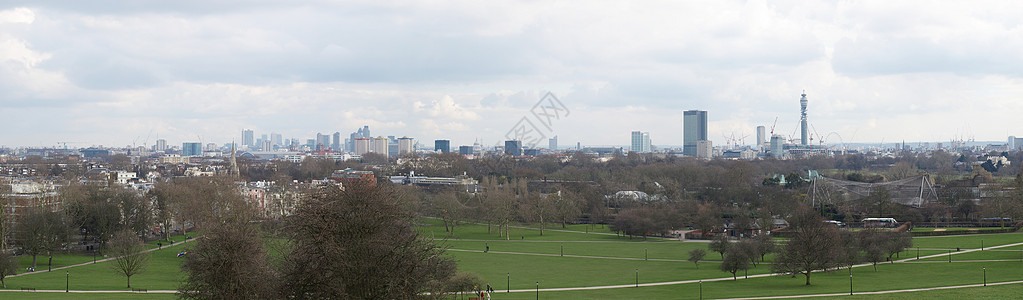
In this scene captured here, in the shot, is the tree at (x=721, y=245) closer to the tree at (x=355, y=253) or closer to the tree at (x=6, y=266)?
the tree at (x=355, y=253)

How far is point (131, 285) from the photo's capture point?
1784 inches

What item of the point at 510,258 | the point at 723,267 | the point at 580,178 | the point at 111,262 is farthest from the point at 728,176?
the point at 111,262

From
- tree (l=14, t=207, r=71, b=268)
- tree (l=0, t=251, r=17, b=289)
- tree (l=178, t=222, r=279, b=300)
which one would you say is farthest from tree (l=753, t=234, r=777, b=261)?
tree (l=14, t=207, r=71, b=268)

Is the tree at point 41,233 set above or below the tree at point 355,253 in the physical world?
below

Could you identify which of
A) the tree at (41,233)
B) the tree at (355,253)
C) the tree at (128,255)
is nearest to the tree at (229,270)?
the tree at (355,253)

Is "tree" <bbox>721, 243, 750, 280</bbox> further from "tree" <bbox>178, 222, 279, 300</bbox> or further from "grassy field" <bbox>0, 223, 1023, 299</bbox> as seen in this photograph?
"tree" <bbox>178, 222, 279, 300</bbox>

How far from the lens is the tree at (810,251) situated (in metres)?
42.4

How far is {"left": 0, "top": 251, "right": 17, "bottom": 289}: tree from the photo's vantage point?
43.9 metres

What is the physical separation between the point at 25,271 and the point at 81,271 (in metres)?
3.76

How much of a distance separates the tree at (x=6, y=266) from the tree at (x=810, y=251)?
44.2 m

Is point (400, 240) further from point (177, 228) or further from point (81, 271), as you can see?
point (177, 228)

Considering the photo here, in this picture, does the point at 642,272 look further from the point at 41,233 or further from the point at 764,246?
the point at 41,233

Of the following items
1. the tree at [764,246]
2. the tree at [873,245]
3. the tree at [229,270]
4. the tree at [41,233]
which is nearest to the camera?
the tree at [229,270]

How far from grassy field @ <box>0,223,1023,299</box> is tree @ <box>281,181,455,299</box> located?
32.6ft
